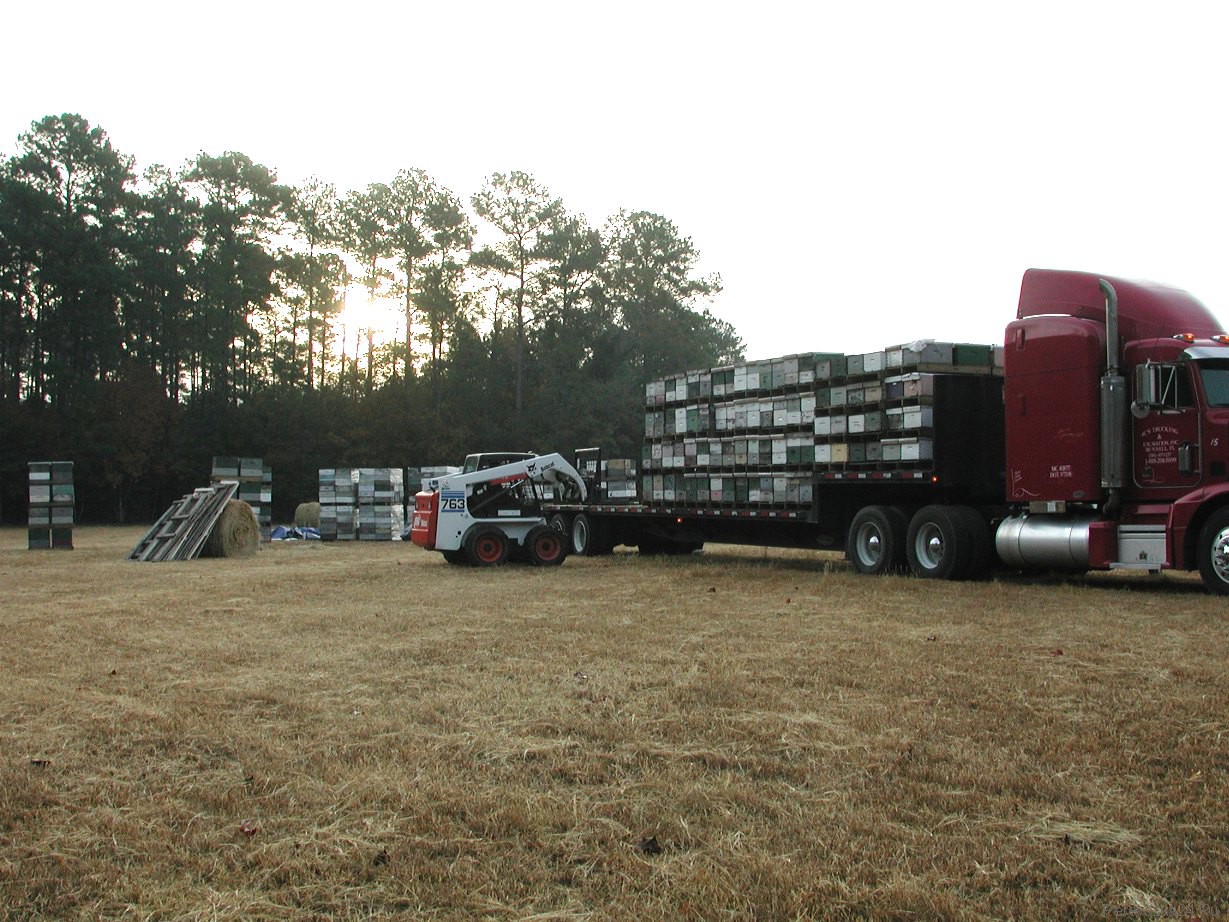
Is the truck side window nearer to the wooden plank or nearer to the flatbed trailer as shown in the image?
the flatbed trailer

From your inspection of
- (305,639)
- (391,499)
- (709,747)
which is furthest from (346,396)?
(709,747)

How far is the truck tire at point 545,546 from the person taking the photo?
69.5 ft

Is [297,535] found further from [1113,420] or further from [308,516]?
[1113,420]

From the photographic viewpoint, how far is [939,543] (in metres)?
16.1

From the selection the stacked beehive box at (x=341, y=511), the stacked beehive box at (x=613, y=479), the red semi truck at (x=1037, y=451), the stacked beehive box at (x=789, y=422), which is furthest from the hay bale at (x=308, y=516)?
the red semi truck at (x=1037, y=451)

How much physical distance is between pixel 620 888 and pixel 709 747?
2.04 metres

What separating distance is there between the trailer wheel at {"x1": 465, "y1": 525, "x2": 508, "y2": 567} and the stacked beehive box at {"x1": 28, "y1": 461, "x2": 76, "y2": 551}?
12713mm

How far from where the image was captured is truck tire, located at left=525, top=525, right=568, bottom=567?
21172mm

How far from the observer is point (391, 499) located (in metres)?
32.6

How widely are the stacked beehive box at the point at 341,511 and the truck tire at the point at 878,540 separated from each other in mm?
18209

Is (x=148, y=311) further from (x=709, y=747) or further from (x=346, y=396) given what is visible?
(x=709, y=747)

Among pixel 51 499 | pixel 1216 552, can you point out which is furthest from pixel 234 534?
pixel 1216 552

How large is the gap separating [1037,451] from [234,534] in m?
16.8

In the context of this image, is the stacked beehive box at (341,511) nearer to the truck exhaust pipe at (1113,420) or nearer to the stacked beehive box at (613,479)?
the stacked beehive box at (613,479)
